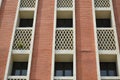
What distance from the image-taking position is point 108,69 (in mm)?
17375

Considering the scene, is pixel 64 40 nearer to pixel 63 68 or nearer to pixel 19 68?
pixel 63 68

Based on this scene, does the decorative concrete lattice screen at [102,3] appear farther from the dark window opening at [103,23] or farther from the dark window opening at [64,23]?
the dark window opening at [64,23]

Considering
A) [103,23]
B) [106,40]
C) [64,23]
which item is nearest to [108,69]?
[106,40]

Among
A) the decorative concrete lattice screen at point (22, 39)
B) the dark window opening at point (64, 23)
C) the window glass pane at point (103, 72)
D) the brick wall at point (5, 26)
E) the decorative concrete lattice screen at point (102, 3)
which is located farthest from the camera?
the dark window opening at point (64, 23)

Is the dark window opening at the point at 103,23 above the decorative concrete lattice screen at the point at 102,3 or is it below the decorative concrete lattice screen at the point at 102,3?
below

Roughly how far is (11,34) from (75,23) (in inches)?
152

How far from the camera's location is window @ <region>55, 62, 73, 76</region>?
17.2 m

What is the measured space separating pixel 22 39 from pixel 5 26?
139 centimetres

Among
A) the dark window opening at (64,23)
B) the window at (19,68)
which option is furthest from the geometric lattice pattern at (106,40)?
the window at (19,68)

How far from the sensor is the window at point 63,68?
17.2 metres

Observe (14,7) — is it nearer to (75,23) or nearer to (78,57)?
(75,23)

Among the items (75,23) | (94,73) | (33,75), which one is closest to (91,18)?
(75,23)

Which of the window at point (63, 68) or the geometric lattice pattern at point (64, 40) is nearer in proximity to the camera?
the window at point (63, 68)

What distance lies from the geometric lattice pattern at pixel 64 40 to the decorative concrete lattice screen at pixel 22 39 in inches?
65.3
